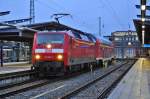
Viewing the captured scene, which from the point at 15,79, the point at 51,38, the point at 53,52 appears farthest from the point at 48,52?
the point at 15,79

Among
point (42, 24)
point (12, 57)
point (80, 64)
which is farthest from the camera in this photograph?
point (12, 57)

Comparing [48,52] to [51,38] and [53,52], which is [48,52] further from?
[51,38]

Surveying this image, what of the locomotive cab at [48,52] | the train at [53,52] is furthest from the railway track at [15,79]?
the locomotive cab at [48,52]

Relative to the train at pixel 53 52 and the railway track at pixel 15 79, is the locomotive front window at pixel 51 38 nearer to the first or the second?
the train at pixel 53 52

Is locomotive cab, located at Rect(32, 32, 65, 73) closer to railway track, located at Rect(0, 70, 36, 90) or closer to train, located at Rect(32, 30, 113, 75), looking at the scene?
train, located at Rect(32, 30, 113, 75)

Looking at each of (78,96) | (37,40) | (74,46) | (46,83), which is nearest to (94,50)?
(74,46)

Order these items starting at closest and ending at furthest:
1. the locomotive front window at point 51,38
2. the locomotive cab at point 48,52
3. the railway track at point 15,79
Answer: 1. the railway track at point 15,79
2. the locomotive cab at point 48,52
3. the locomotive front window at point 51,38

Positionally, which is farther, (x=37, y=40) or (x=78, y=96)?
(x=37, y=40)

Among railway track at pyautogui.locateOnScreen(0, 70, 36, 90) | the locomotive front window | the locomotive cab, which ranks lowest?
railway track at pyautogui.locateOnScreen(0, 70, 36, 90)

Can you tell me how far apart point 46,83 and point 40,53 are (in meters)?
3.83

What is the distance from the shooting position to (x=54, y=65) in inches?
1035

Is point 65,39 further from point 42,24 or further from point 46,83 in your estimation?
point 42,24

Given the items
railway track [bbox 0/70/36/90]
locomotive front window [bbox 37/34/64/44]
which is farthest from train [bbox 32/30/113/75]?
railway track [bbox 0/70/36/90]

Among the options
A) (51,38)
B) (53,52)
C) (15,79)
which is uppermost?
(51,38)
